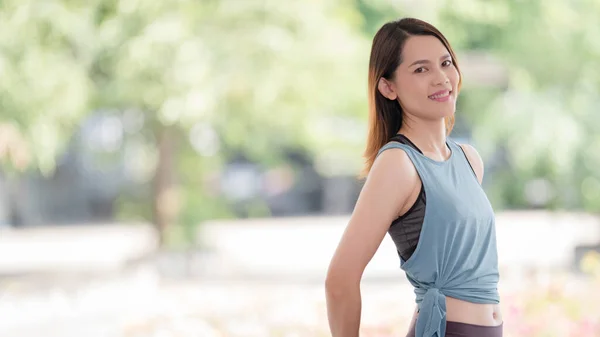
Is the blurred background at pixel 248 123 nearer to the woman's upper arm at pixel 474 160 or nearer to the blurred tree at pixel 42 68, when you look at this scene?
the blurred tree at pixel 42 68

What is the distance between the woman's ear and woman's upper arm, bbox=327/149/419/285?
132 millimetres

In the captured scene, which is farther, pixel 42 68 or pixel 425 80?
pixel 42 68

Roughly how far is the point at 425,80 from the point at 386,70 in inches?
2.2

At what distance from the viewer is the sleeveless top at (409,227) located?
111 centimetres

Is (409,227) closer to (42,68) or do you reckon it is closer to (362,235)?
(362,235)

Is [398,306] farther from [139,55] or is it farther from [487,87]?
[487,87]

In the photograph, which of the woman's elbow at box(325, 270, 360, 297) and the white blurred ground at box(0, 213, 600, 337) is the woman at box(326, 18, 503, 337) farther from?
the white blurred ground at box(0, 213, 600, 337)

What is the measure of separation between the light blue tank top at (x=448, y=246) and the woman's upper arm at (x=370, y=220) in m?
0.04

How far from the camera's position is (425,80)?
45.6 inches

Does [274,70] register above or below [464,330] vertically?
above

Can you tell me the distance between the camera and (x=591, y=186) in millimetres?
6156

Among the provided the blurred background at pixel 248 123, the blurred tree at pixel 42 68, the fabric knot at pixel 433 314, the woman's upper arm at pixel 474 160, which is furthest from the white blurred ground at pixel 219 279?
the fabric knot at pixel 433 314

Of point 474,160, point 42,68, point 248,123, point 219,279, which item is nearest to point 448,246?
point 474,160

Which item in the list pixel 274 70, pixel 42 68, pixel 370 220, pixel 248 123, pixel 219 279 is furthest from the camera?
pixel 219 279
